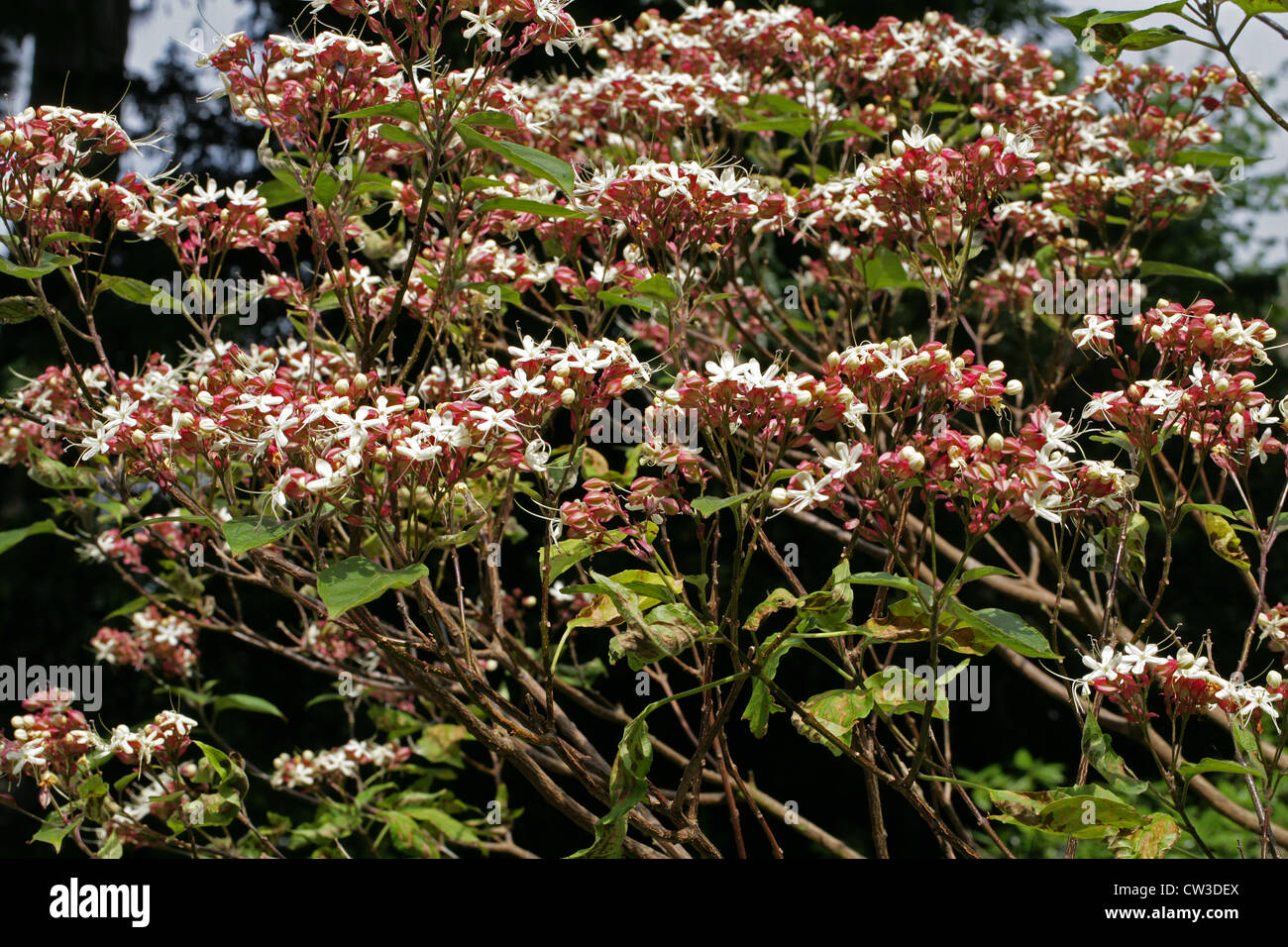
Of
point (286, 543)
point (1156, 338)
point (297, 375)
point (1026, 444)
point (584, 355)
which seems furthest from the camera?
point (297, 375)

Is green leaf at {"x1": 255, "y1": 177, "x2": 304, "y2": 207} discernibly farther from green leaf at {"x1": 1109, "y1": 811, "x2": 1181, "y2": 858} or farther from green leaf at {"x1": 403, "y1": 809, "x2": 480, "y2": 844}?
green leaf at {"x1": 1109, "y1": 811, "x2": 1181, "y2": 858}

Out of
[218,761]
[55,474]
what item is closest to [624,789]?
[218,761]

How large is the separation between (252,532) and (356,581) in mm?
171

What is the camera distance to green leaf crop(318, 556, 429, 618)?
1.38 meters

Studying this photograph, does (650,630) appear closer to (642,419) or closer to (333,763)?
(642,419)

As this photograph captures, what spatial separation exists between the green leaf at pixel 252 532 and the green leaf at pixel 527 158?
627 mm

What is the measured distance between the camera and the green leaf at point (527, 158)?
5.24 feet

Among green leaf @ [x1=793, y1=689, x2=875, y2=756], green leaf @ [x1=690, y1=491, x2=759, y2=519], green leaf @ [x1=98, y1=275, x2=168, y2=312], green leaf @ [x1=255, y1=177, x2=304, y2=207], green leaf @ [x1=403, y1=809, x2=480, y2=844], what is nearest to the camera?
green leaf @ [x1=690, y1=491, x2=759, y2=519]

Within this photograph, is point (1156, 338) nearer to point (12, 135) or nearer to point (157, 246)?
point (12, 135)

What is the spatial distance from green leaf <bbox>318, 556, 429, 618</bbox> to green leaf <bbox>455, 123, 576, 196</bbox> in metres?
0.62

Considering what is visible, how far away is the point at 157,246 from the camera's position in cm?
586

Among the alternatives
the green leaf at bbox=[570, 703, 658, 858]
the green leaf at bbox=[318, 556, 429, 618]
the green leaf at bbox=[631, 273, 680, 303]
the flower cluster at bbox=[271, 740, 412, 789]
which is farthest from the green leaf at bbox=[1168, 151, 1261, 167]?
the flower cluster at bbox=[271, 740, 412, 789]

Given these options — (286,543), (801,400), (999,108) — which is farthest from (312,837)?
(999,108)

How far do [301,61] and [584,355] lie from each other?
0.86 metres
